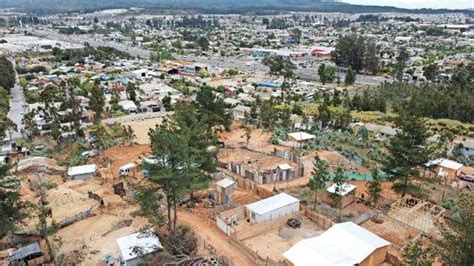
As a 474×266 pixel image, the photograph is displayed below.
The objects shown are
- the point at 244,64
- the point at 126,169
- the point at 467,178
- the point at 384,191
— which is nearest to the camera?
the point at 384,191

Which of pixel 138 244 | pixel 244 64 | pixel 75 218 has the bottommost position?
pixel 244 64

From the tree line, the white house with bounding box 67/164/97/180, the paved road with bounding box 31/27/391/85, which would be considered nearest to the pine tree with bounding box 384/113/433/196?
the tree line

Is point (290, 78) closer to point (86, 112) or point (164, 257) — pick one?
point (86, 112)

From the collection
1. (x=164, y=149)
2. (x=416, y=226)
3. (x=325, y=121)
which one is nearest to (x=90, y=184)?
(x=164, y=149)

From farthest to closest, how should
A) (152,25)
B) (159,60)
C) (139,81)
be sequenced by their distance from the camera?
(152,25) → (159,60) → (139,81)

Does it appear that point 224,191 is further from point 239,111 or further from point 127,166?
point 239,111

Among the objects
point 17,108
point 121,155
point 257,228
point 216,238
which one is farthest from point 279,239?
point 17,108
